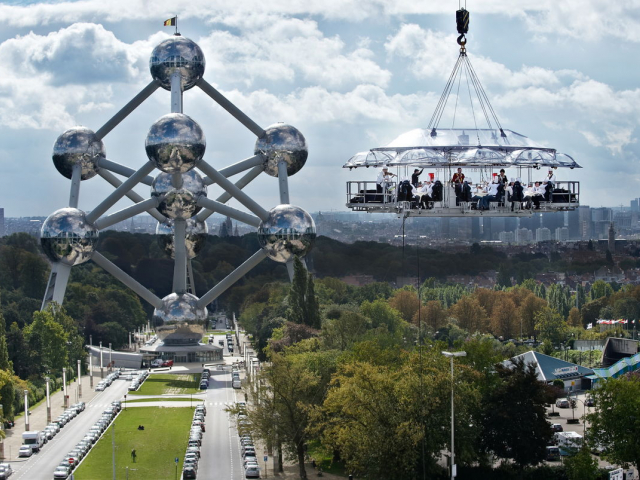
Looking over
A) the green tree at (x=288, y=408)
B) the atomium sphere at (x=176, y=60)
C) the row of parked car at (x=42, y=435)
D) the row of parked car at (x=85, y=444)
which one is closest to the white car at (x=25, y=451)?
the row of parked car at (x=42, y=435)

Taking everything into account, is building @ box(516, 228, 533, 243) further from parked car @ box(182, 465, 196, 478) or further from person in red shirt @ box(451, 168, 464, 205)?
person in red shirt @ box(451, 168, 464, 205)

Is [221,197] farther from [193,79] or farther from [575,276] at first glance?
[575,276]

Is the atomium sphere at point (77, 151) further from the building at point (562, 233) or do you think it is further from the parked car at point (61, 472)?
the building at point (562, 233)

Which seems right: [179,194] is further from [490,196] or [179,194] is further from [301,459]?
[490,196]

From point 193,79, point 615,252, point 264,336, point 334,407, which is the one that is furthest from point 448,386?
point 615,252

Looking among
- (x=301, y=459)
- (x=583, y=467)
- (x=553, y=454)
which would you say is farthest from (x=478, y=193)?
(x=553, y=454)

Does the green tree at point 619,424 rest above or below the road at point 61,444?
above
